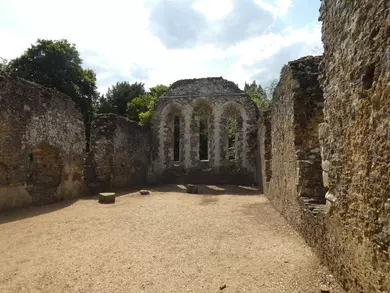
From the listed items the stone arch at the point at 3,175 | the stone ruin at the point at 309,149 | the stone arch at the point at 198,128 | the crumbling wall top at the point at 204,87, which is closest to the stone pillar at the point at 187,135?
the stone arch at the point at 198,128

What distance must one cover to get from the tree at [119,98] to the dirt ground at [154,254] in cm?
2097

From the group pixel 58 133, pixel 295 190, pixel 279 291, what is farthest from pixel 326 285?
pixel 58 133

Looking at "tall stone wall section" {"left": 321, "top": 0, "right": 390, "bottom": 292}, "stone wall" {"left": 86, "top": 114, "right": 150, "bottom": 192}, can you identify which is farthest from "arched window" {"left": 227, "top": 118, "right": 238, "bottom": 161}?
"tall stone wall section" {"left": 321, "top": 0, "right": 390, "bottom": 292}

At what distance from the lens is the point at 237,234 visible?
191 inches

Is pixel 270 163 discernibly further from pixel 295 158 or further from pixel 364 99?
pixel 364 99

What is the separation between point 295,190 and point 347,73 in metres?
2.91

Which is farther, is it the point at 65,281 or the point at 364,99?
the point at 65,281

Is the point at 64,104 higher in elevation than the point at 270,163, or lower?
higher

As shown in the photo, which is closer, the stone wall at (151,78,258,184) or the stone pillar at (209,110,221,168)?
the stone wall at (151,78,258,184)

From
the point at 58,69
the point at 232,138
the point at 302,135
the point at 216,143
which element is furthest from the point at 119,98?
the point at 302,135

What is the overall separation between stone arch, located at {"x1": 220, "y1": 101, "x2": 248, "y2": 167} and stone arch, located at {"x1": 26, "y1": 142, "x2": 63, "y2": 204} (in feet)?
28.5

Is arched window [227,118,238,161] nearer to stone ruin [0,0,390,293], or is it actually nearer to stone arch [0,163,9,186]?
stone ruin [0,0,390,293]

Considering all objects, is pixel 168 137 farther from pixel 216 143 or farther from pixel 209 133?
pixel 216 143

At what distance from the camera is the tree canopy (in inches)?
753
